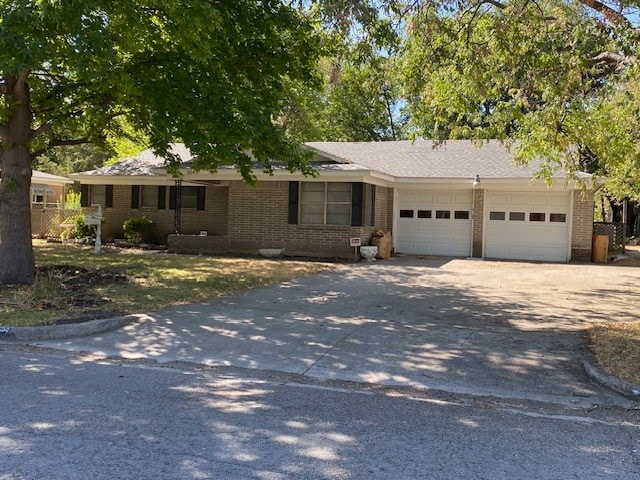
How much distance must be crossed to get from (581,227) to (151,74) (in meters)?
15.2

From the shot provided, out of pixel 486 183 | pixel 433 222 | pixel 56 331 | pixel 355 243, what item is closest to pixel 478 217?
pixel 486 183

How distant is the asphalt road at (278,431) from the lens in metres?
3.86

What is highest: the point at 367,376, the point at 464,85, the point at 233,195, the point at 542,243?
the point at 464,85

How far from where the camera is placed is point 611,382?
602cm

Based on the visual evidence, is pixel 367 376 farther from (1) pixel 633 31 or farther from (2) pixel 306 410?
(1) pixel 633 31

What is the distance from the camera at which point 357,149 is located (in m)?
24.5

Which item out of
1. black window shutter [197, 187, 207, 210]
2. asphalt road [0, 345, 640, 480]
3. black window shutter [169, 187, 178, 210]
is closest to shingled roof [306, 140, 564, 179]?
black window shutter [197, 187, 207, 210]

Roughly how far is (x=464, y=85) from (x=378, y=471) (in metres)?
8.48

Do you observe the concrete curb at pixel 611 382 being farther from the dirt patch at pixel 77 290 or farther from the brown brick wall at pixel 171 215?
the brown brick wall at pixel 171 215

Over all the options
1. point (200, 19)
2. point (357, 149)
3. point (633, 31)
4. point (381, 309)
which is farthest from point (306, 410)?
point (357, 149)

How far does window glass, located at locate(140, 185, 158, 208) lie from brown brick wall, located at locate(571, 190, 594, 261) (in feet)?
49.5

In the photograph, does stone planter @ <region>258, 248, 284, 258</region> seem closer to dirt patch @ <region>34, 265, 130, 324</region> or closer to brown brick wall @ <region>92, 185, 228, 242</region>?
brown brick wall @ <region>92, 185, 228, 242</region>

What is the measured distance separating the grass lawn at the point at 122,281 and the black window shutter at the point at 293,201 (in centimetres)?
193

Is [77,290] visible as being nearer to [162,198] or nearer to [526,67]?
[526,67]
